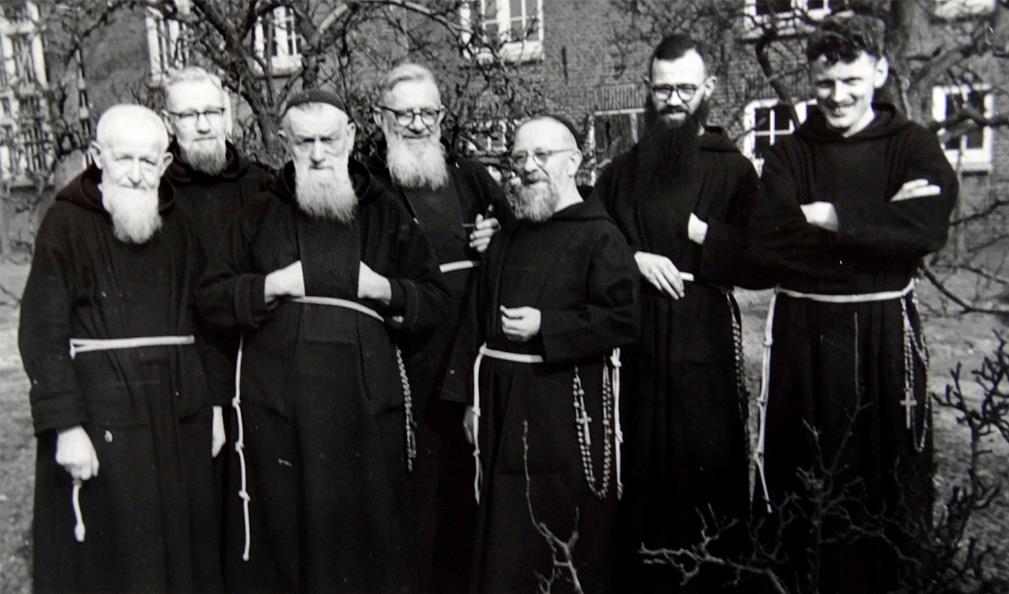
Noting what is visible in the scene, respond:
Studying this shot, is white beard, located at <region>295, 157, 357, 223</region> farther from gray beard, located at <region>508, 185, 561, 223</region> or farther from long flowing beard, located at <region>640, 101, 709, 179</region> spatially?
long flowing beard, located at <region>640, 101, 709, 179</region>

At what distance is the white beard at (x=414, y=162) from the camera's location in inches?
167

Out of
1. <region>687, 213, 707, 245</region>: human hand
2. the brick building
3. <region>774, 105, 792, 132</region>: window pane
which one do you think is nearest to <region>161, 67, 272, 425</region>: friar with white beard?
<region>687, 213, 707, 245</region>: human hand

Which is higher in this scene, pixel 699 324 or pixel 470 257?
pixel 470 257

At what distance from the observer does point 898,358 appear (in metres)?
3.58

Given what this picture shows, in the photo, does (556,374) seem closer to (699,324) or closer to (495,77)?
(699,324)

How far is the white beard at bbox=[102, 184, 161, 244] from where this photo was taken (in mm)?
3480

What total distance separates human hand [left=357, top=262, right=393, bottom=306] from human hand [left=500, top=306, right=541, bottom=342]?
456 mm

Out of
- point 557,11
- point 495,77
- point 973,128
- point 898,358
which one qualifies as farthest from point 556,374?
point 557,11

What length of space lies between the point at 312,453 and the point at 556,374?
975 mm

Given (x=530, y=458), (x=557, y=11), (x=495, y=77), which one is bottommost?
(x=530, y=458)

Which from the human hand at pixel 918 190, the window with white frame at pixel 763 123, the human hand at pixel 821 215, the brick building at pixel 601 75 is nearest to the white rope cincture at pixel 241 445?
the human hand at pixel 821 215

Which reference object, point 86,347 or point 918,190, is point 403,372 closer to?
point 86,347

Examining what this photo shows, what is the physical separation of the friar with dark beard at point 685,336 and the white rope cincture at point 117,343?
1.77 metres

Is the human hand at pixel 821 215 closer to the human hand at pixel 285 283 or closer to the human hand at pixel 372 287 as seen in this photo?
the human hand at pixel 372 287
